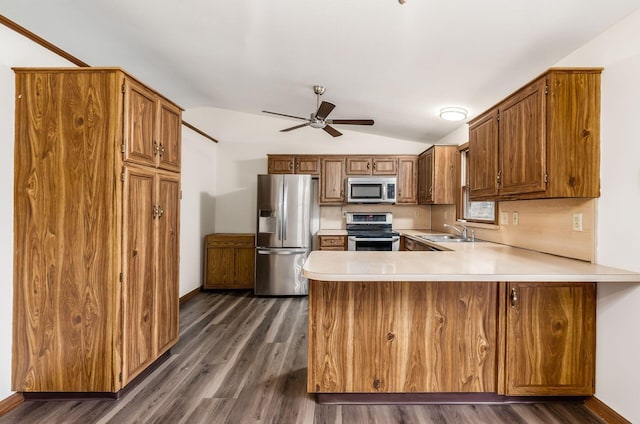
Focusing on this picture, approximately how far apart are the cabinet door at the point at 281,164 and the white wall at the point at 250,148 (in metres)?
0.45

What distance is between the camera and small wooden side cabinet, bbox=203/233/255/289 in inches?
193

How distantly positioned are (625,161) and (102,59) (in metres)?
3.91

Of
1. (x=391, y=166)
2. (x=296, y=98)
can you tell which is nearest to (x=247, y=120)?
(x=296, y=98)

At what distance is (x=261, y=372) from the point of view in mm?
2469

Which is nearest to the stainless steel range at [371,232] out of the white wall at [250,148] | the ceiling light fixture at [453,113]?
the white wall at [250,148]

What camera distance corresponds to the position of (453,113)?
354 cm

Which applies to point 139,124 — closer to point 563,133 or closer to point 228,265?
point 563,133

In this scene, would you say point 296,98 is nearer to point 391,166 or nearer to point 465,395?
point 391,166

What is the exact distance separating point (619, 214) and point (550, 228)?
589 millimetres

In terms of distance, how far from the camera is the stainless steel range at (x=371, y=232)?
460cm

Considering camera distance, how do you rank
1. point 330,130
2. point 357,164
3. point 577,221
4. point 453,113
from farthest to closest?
point 357,164 → point 330,130 → point 453,113 → point 577,221

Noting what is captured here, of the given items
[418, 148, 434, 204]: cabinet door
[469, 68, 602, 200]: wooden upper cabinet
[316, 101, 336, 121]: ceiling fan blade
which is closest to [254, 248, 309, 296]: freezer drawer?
[418, 148, 434, 204]: cabinet door

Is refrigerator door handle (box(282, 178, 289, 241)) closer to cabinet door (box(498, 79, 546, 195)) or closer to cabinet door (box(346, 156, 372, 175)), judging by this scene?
cabinet door (box(346, 156, 372, 175))

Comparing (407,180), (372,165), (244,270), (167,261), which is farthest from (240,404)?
(407,180)
